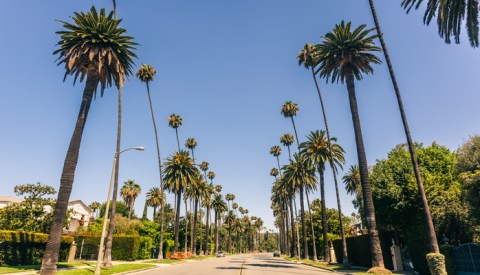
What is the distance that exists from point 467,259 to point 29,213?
1758 inches

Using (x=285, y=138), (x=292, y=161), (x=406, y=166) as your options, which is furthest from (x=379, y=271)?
(x=285, y=138)

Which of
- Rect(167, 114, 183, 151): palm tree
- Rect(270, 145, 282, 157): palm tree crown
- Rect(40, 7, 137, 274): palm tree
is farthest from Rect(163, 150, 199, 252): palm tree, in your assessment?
Rect(270, 145, 282, 157): palm tree crown

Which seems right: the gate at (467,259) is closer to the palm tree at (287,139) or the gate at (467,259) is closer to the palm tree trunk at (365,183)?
the palm tree trunk at (365,183)

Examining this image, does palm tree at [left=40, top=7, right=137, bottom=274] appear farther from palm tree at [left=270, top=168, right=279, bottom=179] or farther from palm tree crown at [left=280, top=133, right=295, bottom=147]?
palm tree at [left=270, top=168, right=279, bottom=179]

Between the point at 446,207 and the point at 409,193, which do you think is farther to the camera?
the point at 409,193

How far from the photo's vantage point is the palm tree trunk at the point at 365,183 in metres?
23.0

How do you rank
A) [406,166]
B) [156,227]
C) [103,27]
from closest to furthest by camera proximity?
[103,27] < [406,166] < [156,227]

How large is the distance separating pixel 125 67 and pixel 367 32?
23853mm

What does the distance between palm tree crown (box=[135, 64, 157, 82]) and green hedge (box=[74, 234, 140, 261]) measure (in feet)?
84.0

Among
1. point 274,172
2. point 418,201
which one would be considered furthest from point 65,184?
point 274,172

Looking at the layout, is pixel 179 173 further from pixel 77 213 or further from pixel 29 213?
pixel 77 213

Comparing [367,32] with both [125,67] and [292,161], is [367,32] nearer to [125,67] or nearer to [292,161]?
[125,67]

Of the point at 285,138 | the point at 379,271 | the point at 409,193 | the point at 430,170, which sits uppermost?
the point at 285,138

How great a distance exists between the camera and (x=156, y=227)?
69375mm
